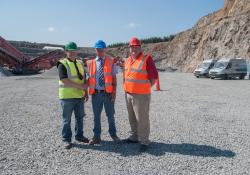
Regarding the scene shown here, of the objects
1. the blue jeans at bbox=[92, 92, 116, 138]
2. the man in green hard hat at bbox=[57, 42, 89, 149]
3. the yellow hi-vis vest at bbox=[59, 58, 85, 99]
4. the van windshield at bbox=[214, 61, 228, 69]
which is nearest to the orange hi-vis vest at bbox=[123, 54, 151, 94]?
the blue jeans at bbox=[92, 92, 116, 138]

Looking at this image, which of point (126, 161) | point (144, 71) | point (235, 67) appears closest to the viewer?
point (126, 161)

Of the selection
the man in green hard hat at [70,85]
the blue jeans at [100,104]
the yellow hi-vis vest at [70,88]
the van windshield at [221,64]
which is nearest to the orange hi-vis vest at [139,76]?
the blue jeans at [100,104]

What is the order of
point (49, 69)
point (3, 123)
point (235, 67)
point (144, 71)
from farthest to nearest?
point (49, 69) < point (235, 67) < point (3, 123) < point (144, 71)

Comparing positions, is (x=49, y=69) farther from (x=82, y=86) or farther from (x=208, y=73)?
(x=82, y=86)

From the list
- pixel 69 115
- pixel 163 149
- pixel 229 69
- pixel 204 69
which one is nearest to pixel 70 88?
pixel 69 115

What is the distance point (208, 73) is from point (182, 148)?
2909 cm

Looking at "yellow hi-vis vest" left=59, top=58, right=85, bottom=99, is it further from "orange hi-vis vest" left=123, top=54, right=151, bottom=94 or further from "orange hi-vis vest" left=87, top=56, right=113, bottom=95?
"orange hi-vis vest" left=123, top=54, right=151, bottom=94

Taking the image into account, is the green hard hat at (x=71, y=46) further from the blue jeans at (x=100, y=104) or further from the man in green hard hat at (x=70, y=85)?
the blue jeans at (x=100, y=104)

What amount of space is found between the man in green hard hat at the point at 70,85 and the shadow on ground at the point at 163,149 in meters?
0.58

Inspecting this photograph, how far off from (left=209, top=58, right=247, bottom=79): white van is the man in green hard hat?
88.9ft

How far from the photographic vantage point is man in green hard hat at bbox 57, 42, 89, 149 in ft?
21.9

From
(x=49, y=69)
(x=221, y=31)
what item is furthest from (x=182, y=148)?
(x=221, y=31)

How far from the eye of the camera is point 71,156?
6254 millimetres

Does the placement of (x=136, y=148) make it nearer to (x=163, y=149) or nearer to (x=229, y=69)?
(x=163, y=149)
